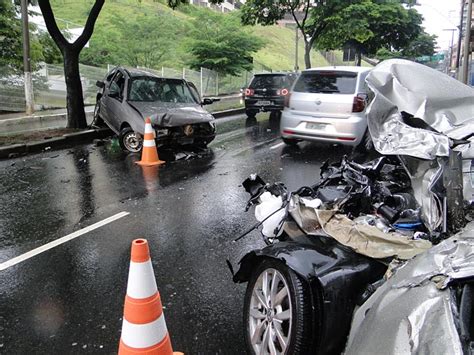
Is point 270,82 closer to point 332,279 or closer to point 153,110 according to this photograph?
point 153,110

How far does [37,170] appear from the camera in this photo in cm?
824

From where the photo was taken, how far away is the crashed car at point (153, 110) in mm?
9250

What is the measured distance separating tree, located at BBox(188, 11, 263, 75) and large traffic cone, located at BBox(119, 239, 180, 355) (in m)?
23.1

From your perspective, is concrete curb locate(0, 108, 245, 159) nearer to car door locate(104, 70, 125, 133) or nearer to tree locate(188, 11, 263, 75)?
car door locate(104, 70, 125, 133)

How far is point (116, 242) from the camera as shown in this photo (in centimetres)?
479

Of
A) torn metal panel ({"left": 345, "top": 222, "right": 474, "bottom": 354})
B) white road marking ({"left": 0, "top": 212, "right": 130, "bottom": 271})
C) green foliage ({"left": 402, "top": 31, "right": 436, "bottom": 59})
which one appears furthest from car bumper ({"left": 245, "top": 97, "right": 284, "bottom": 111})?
green foliage ({"left": 402, "top": 31, "right": 436, "bottom": 59})

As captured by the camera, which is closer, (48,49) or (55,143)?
(55,143)

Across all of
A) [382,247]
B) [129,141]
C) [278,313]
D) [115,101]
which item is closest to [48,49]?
[115,101]

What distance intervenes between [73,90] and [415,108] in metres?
10.2

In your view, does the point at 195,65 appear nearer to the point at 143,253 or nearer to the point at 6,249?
the point at 6,249

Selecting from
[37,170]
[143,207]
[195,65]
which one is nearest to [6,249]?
[143,207]

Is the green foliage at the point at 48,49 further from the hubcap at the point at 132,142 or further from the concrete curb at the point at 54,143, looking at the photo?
the hubcap at the point at 132,142

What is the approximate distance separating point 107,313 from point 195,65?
2324 cm

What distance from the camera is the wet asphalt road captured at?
319cm
